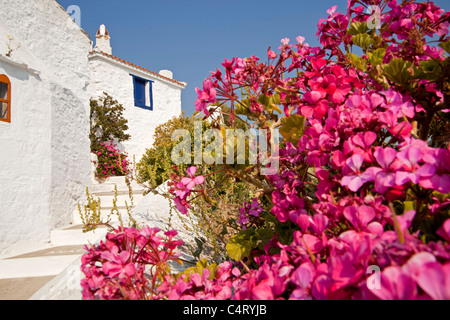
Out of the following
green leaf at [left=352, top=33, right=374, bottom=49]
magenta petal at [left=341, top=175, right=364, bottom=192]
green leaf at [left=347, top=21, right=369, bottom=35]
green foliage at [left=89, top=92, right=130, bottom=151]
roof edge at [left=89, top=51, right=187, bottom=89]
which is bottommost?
magenta petal at [left=341, top=175, right=364, bottom=192]

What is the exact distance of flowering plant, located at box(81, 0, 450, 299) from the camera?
1.44 ft

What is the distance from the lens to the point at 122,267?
29.0 inches

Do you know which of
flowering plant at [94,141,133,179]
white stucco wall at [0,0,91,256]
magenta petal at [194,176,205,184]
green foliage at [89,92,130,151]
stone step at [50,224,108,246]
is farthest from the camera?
green foliage at [89,92,130,151]

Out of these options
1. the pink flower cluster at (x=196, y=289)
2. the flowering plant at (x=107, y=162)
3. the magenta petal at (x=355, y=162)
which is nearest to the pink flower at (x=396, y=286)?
the magenta petal at (x=355, y=162)

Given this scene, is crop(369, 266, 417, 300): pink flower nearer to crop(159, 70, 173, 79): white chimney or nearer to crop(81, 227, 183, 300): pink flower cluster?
crop(81, 227, 183, 300): pink flower cluster

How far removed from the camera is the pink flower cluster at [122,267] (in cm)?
67

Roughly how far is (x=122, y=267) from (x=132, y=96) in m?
11.8

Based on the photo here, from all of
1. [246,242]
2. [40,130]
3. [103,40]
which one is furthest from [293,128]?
[103,40]

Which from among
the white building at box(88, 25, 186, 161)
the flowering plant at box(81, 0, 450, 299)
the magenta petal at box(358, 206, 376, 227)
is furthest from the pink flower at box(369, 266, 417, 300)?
the white building at box(88, 25, 186, 161)

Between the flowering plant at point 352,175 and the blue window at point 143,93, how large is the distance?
37.9 feet

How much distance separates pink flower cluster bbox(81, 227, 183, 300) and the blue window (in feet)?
38.3

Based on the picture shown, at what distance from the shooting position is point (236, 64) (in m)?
1.08

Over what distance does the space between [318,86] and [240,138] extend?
0.30 meters
